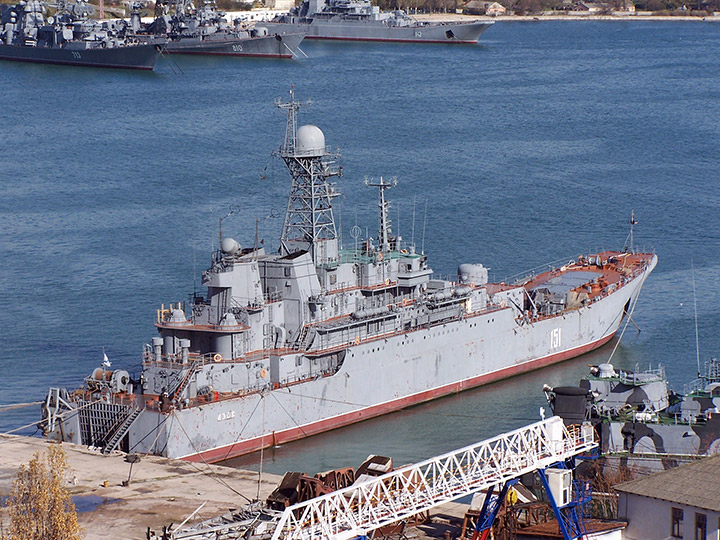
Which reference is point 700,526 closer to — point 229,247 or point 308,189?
point 229,247

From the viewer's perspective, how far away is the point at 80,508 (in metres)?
31.5

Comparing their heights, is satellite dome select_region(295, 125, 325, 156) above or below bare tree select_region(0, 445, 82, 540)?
above

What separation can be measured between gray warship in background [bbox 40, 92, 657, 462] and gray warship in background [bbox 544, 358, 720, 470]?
33.0 feet

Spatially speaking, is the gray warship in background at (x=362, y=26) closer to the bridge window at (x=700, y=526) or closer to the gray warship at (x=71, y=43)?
the gray warship at (x=71, y=43)

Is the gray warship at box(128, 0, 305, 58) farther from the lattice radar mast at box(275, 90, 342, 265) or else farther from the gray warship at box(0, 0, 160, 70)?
the lattice radar mast at box(275, 90, 342, 265)

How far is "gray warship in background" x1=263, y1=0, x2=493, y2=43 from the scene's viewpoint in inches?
6088

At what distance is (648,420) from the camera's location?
32.6 metres

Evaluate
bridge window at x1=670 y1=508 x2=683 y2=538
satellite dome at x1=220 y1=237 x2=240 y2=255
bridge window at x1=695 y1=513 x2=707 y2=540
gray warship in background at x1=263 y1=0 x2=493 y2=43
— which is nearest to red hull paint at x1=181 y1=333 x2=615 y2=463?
satellite dome at x1=220 y1=237 x2=240 y2=255

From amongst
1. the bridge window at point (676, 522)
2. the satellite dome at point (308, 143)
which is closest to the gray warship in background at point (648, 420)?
the bridge window at point (676, 522)

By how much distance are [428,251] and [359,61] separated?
247 ft

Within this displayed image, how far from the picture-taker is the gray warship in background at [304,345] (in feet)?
126

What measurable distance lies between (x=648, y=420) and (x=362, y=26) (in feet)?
422

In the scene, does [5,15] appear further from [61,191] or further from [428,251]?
[428,251]

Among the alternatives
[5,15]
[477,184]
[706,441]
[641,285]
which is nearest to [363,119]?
[477,184]
